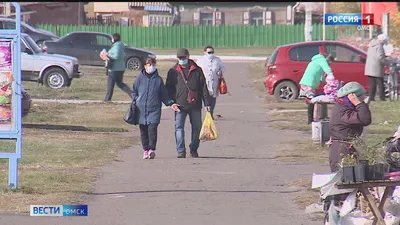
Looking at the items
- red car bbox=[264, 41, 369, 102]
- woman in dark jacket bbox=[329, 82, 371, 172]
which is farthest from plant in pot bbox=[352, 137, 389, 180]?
red car bbox=[264, 41, 369, 102]

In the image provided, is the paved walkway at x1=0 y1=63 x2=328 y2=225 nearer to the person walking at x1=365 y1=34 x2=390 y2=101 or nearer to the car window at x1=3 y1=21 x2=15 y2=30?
the person walking at x1=365 y1=34 x2=390 y2=101

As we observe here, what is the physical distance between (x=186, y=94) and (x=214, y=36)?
2159 inches

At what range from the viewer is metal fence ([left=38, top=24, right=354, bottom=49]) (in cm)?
6781

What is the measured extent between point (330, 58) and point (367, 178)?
1102 cm

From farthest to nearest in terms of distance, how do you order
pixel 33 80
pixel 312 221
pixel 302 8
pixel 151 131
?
pixel 302 8 → pixel 33 80 → pixel 151 131 → pixel 312 221

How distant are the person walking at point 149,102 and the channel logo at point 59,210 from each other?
497 centimetres

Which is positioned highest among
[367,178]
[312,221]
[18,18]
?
[18,18]

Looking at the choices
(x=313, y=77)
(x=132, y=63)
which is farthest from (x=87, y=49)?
(x=313, y=77)

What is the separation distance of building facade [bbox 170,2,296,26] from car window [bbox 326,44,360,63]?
56.4 metres

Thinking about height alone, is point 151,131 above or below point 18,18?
below

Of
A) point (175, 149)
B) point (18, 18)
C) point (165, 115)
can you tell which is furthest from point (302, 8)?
point (18, 18)

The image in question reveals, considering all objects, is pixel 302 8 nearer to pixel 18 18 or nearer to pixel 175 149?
pixel 175 149

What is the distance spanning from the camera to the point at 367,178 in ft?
27.7

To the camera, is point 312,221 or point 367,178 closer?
point 367,178
